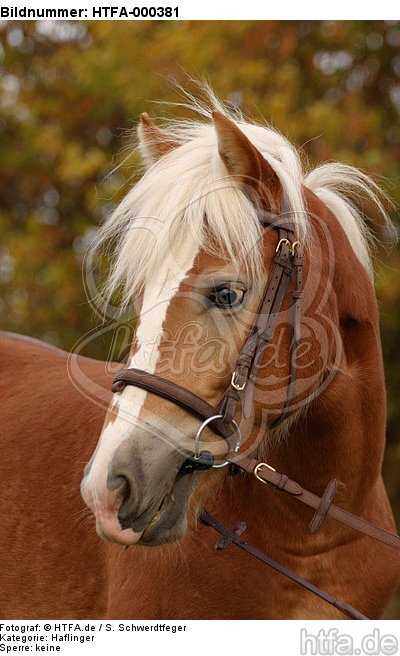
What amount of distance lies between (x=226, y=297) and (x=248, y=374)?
273 mm

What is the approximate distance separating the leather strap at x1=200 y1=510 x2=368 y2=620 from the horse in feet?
0.17

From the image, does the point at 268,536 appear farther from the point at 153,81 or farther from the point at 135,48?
the point at 135,48

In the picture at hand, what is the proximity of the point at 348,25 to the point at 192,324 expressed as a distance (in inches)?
225

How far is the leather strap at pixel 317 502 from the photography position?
3.09m

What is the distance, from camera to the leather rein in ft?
8.95

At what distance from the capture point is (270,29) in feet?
25.4

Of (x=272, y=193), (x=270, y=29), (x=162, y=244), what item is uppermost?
(x=270, y=29)

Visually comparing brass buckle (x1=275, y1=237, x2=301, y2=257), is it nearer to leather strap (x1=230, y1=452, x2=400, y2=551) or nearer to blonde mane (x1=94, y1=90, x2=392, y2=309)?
blonde mane (x1=94, y1=90, x2=392, y2=309)

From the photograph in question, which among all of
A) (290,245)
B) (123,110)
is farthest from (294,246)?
(123,110)

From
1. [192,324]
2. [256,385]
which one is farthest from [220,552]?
[192,324]

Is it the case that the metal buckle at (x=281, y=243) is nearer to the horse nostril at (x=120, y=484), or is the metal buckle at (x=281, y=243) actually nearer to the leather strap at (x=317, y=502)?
the leather strap at (x=317, y=502)

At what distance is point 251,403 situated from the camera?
2.87m

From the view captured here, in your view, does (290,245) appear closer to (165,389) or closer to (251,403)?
(251,403)

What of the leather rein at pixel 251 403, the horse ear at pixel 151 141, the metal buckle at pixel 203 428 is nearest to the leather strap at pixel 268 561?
the leather rein at pixel 251 403
